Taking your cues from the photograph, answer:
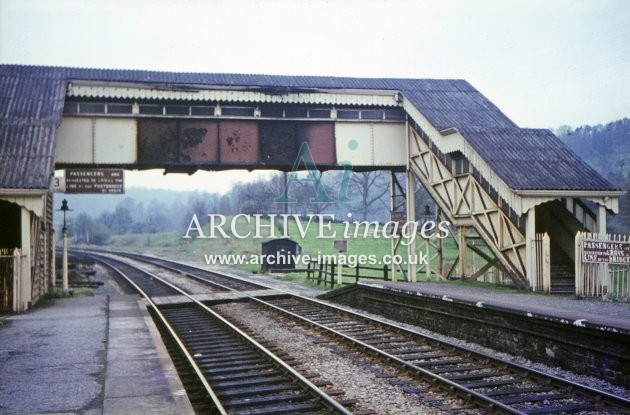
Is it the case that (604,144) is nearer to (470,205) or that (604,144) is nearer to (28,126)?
(470,205)

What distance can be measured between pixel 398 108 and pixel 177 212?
177m

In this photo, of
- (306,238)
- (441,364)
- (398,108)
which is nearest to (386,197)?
(306,238)

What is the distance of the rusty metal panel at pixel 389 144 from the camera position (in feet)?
80.5

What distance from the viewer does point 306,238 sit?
57594 mm

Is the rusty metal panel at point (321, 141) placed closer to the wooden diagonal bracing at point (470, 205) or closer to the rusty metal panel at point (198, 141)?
the wooden diagonal bracing at point (470, 205)

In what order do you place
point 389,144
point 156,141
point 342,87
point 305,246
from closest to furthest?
point 156,141 < point 342,87 < point 389,144 < point 305,246

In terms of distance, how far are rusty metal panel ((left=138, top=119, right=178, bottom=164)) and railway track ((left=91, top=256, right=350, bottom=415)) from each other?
8554 mm

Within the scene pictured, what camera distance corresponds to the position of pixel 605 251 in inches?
655

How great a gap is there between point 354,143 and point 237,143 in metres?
4.47

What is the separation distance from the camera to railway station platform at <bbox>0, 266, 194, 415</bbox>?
25.0 feet

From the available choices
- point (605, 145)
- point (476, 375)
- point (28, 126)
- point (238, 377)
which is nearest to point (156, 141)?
point (28, 126)

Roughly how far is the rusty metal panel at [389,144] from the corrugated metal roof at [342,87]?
54.5 inches

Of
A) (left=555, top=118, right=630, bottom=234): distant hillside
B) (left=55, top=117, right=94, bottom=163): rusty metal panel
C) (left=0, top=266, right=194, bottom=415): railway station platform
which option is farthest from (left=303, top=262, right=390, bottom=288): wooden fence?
(left=555, top=118, right=630, bottom=234): distant hillside

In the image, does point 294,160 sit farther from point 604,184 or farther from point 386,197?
point 386,197
